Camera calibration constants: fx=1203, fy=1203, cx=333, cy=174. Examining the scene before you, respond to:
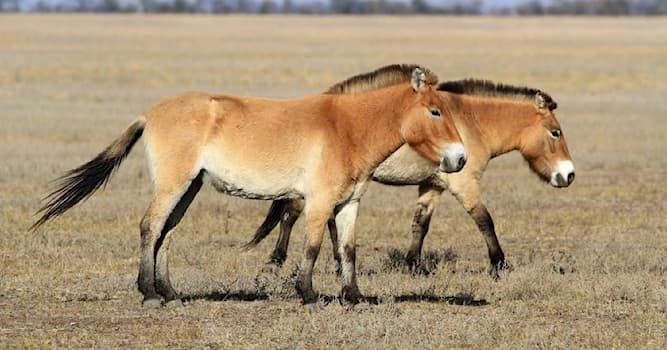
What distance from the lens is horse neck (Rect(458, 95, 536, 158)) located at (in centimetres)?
1140

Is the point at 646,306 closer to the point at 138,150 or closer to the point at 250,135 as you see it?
the point at 250,135

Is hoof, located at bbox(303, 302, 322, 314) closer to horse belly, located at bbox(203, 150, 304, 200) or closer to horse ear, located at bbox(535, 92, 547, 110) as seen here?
horse belly, located at bbox(203, 150, 304, 200)

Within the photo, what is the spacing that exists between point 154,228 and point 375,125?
72.5 inches

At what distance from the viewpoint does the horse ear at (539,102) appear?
1142 cm

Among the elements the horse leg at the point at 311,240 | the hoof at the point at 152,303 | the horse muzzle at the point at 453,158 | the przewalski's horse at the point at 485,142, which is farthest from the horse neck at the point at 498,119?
the hoof at the point at 152,303

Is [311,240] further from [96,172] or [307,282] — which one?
[96,172]

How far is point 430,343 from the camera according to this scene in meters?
7.89

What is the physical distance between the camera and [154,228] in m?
9.09

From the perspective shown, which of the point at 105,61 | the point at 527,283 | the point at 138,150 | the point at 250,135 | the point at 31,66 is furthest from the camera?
the point at 105,61

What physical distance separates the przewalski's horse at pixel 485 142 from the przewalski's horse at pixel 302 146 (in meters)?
2.07

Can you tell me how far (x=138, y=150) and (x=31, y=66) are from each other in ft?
71.3

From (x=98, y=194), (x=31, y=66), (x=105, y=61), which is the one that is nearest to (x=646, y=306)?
(x=98, y=194)

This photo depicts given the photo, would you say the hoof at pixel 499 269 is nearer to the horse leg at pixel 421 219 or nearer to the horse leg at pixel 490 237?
the horse leg at pixel 490 237

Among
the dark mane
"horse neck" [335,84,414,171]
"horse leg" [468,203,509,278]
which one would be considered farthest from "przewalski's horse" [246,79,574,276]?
"horse neck" [335,84,414,171]
